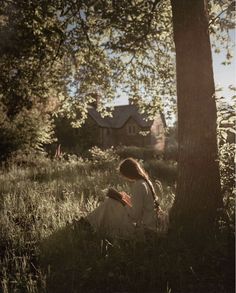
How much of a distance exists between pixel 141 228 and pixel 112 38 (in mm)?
6739

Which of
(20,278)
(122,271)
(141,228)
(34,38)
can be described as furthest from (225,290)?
(34,38)

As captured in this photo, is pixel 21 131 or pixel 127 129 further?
pixel 127 129

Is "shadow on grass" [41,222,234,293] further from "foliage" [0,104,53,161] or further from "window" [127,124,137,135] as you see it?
"window" [127,124,137,135]

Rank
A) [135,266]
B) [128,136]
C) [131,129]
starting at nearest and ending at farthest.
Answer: [135,266] → [131,129] → [128,136]

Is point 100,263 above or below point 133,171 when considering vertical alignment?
below

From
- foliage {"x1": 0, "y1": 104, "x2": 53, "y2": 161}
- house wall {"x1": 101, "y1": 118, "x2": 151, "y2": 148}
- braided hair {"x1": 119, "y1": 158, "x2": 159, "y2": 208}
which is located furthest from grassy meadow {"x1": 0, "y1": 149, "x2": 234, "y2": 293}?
house wall {"x1": 101, "y1": 118, "x2": 151, "y2": 148}

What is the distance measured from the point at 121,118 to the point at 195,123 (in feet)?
131

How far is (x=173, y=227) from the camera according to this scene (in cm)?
567

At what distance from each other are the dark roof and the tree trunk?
3518cm

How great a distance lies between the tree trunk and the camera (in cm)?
585

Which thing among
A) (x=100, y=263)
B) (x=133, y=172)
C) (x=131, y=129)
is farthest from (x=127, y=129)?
(x=100, y=263)

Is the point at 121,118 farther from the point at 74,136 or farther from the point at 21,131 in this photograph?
the point at 21,131

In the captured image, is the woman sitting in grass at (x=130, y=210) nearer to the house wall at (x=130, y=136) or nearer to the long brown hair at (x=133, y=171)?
the long brown hair at (x=133, y=171)

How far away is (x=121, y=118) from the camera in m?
45.6
